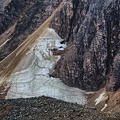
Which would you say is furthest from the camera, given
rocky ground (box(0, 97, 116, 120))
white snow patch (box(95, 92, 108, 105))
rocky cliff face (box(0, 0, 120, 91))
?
rocky cliff face (box(0, 0, 120, 91))

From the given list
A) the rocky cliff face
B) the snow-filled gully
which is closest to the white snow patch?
the rocky cliff face

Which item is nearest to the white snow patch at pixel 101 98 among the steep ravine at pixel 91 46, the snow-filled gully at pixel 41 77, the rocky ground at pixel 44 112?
the steep ravine at pixel 91 46

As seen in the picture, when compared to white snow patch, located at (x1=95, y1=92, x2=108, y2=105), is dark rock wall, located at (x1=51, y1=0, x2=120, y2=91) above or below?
above

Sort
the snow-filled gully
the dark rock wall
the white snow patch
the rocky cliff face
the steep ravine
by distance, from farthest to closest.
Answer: the snow-filled gully → the dark rock wall → the rocky cliff face → the steep ravine → the white snow patch

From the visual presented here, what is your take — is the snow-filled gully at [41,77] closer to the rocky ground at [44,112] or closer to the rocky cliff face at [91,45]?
the rocky cliff face at [91,45]

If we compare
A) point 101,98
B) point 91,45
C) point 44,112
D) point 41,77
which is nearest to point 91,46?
point 91,45

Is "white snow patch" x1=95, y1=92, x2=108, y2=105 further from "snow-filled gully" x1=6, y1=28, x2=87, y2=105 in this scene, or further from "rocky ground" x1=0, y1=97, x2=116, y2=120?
"rocky ground" x1=0, y1=97, x2=116, y2=120

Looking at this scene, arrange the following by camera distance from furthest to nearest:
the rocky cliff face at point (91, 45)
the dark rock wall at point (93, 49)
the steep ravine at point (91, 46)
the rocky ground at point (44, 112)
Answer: the dark rock wall at point (93, 49) → the rocky cliff face at point (91, 45) → the steep ravine at point (91, 46) → the rocky ground at point (44, 112)

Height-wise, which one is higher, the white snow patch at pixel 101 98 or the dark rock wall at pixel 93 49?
the dark rock wall at pixel 93 49
